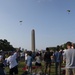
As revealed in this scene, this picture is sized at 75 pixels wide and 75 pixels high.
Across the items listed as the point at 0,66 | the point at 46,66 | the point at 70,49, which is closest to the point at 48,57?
the point at 46,66

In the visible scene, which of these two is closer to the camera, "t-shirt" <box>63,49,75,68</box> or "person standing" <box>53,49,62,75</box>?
"t-shirt" <box>63,49,75,68</box>

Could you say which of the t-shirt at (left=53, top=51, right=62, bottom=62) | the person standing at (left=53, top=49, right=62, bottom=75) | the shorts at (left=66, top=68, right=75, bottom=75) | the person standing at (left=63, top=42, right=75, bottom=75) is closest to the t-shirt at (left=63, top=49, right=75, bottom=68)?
the person standing at (left=63, top=42, right=75, bottom=75)

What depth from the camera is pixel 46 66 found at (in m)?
20.0

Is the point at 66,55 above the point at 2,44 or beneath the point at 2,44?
beneath

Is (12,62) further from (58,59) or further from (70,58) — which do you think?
(70,58)

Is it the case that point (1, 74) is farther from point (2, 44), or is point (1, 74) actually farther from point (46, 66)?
point (2, 44)

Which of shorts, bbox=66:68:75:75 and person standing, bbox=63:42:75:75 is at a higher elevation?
person standing, bbox=63:42:75:75

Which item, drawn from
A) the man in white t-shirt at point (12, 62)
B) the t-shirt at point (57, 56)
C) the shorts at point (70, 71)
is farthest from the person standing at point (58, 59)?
the shorts at point (70, 71)

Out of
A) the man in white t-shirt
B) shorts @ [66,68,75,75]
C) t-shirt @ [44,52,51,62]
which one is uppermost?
t-shirt @ [44,52,51,62]

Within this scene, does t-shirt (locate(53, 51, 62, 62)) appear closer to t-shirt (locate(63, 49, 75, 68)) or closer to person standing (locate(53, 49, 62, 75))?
person standing (locate(53, 49, 62, 75))

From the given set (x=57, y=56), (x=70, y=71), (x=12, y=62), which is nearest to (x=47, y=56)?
(x=57, y=56)

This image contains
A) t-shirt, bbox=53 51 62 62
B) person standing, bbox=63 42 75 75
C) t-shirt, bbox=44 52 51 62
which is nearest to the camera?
person standing, bbox=63 42 75 75

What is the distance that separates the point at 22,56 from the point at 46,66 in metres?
24.2

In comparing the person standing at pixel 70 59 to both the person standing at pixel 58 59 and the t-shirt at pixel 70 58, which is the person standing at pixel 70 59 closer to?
the t-shirt at pixel 70 58
